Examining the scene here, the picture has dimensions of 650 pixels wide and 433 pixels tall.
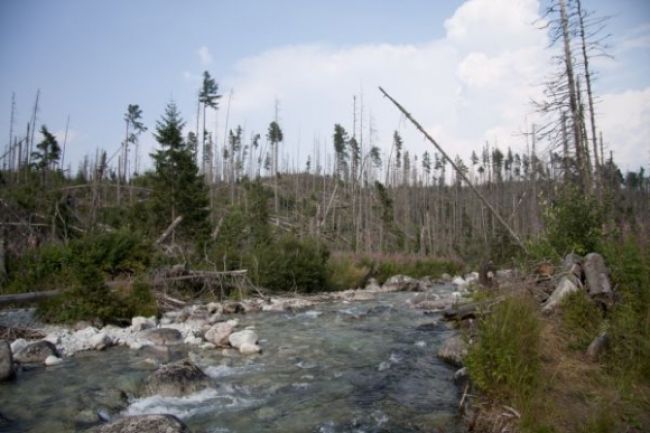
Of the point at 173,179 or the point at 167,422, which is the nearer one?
the point at 167,422

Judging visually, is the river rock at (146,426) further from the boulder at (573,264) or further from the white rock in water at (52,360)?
the boulder at (573,264)

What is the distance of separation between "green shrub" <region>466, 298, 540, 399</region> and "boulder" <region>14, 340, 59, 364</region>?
7359 millimetres

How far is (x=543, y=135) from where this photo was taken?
13508 mm

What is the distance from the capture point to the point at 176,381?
6.18 metres

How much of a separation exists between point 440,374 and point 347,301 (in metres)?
9.87

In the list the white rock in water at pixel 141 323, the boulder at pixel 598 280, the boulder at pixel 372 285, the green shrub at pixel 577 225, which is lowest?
the boulder at pixel 372 285

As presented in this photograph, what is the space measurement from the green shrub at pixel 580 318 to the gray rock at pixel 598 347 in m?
0.33

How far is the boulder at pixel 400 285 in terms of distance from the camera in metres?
21.9

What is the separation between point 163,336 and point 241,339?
5.90 feet

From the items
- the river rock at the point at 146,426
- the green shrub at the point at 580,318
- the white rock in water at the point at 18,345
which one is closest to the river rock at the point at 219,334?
the white rock in water at the point at 18,345

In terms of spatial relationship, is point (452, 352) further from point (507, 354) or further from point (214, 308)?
point (214, 308)

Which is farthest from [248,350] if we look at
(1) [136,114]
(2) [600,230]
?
(1) [136,114]

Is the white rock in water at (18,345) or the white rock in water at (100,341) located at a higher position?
the white rock in water at (18,345)

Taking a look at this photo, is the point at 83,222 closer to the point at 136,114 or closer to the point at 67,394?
the point at 67,394
